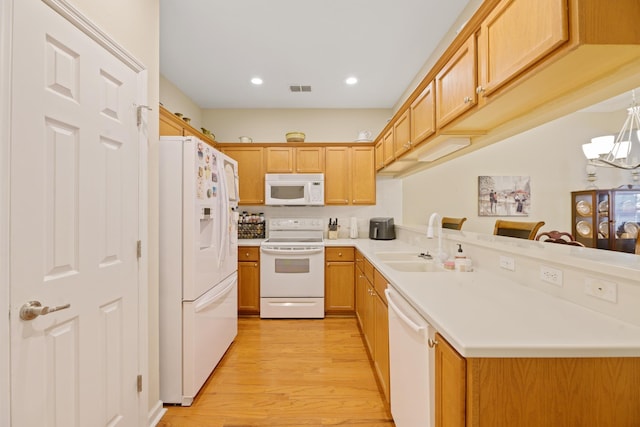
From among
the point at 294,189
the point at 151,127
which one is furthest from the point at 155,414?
the point at 294,189

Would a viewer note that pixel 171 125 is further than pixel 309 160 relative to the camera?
No

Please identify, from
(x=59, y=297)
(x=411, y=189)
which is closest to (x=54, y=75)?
(x=59, y=297)

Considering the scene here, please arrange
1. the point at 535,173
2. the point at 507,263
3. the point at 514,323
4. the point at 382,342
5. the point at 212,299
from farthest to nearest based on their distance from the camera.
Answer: the point at 535,173 < the point at 212,299 < the point at 382,342 < the point at 507,263 < the point at 514,323

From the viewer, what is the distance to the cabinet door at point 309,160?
3.92 meters

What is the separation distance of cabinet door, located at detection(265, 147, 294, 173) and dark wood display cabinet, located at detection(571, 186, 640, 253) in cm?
306

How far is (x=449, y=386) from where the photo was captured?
3.00 ft

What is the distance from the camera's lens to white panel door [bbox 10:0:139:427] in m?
0.99

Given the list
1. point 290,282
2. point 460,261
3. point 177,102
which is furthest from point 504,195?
point 177,102

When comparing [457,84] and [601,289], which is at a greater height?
[457,84]

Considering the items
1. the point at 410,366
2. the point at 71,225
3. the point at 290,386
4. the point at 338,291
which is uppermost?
the point at 71,225

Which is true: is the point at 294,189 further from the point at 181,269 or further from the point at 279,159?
the point at 181,269

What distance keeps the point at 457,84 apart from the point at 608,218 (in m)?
1.31

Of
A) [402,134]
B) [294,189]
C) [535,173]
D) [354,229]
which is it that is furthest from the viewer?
[354,229]

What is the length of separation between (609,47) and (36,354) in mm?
2311
